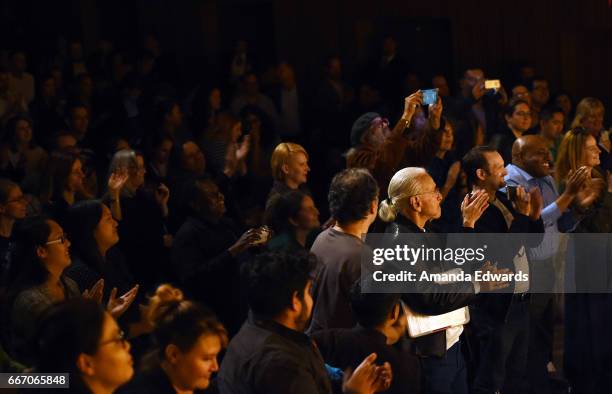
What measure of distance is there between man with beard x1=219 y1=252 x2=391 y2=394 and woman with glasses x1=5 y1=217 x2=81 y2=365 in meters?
0.97

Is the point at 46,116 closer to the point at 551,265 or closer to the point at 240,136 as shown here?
the point at 240,136

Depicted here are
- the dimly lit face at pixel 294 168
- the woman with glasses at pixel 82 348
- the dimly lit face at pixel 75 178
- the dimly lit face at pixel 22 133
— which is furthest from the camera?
the dimly lit face at pixel 22 133

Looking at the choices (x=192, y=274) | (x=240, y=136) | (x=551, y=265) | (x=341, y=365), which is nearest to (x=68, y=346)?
(x=341, y=365)

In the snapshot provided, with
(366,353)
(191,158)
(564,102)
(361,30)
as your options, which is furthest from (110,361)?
(361,30)

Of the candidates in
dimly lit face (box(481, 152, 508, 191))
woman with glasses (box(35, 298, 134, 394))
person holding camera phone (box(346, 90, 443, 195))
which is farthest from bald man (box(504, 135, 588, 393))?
woman with glasses (box(35, 298, 134, 394))

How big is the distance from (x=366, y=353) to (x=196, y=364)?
0.82 metres

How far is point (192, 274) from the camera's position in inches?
230

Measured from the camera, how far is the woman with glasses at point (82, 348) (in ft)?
10.5

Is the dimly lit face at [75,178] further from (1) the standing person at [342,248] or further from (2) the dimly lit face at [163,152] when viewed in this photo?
(1) the standing person at [342,248]

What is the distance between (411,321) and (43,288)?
4.94ft

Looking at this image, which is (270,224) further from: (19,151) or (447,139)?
(19,151)

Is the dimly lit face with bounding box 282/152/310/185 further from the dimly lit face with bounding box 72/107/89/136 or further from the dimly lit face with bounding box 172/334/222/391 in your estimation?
the dimly lit face with bounding box 172/334/222/391

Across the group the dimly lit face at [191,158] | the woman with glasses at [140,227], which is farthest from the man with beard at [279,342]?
the dimly lit face at [191,158]
